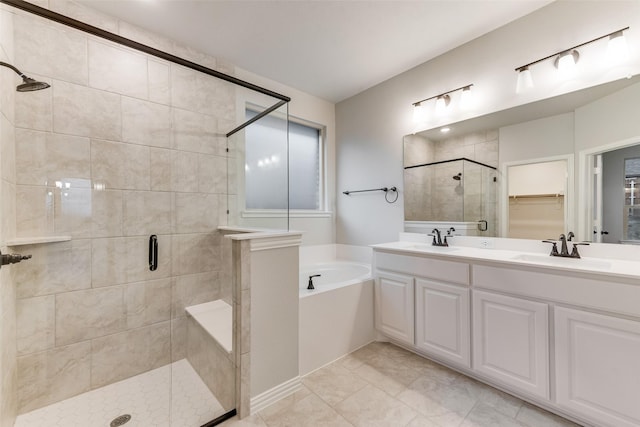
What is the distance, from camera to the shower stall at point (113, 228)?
1.48 metres

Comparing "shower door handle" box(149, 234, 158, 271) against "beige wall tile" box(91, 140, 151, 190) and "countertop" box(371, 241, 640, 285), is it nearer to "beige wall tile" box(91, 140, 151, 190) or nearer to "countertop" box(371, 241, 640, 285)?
"beige wall tile" box(91, 140, 151, 190)

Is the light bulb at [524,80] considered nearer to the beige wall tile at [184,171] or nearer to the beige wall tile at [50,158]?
the beige wall tile at [184,171]

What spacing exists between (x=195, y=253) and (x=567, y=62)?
3149 mm

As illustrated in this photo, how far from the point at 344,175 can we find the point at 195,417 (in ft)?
8.83

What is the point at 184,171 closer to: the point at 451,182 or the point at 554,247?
the point at 451,182

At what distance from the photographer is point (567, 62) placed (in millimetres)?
1685

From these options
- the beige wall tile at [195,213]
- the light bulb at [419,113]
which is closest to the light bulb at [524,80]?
the light bulb at [419,113]

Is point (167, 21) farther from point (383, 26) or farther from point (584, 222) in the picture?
point (584, 222)

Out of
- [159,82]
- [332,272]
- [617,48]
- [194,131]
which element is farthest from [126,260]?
[617,48]

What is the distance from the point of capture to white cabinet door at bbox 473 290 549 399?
142 cm

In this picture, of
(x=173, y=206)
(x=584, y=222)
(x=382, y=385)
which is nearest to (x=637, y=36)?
(x=584, y=222)

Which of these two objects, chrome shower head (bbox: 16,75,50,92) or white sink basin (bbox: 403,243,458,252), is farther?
white sink basin (bbox: 403,243,458,252)

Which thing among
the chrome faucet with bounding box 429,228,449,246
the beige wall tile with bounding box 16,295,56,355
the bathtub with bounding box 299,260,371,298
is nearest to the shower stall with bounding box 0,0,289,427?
the beige wall tile with bounding box 16,295,56,355

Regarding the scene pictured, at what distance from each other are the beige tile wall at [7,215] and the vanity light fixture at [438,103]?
291 centimetres
